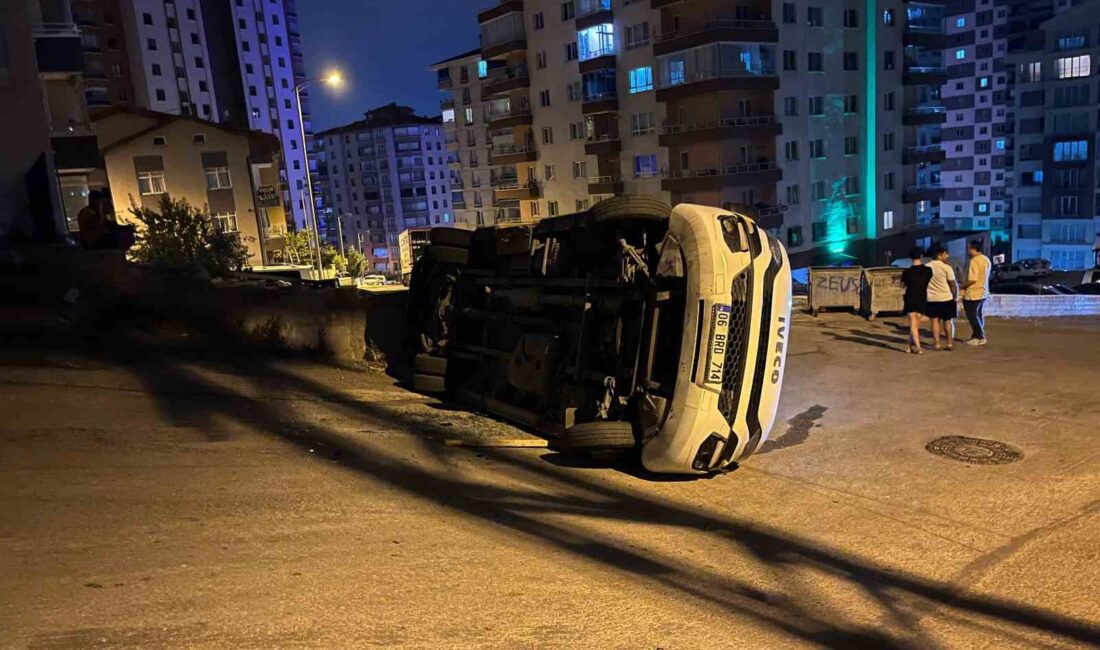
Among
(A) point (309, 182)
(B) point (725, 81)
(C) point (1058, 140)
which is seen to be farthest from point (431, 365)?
(C) point (1058, 140)

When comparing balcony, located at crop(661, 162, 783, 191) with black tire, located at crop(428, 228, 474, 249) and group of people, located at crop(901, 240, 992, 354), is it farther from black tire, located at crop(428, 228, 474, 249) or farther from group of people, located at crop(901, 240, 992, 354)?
black tire, located at crop(428, 228, 474, 249)

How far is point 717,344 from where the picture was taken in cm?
545

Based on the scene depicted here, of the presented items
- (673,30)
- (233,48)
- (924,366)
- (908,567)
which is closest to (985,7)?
(673,30)

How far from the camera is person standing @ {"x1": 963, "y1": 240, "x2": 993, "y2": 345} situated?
11273mm

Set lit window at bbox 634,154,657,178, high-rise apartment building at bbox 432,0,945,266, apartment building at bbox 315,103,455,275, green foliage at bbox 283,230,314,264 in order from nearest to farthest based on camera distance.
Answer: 1. high-rise apartment building at bbox 432,0,945,266
2. lit window at bbox 634,154,657,178
3. green foliage at bbox 283,230,314,264
4. apartment building at bbox 315,103,455,275

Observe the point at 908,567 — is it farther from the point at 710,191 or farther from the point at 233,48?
the point at 233,48

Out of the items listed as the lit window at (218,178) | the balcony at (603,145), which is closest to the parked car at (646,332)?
the balcony at (603,145)

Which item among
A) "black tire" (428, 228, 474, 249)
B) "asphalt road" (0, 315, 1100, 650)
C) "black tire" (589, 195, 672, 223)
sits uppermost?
"black tire" (589, 195, 672, 223)

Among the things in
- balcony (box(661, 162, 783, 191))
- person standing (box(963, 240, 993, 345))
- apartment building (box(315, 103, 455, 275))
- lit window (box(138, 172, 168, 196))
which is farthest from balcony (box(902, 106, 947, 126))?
apartment building (box(315, 103, 455, 275))

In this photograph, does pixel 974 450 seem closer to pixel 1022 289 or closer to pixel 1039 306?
pixel 1039 306

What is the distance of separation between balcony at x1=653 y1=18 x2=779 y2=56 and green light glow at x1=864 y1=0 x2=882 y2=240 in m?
8.73

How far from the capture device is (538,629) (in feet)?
11.7

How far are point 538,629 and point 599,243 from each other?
12.5 feet

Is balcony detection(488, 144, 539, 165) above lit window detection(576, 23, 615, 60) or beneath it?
beneath
